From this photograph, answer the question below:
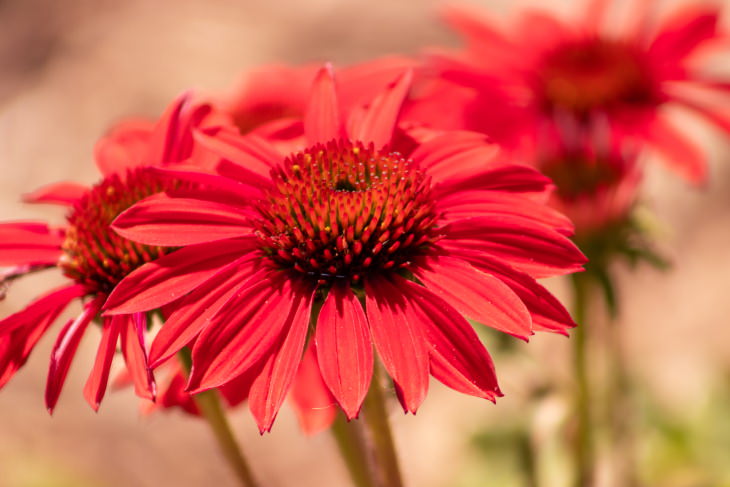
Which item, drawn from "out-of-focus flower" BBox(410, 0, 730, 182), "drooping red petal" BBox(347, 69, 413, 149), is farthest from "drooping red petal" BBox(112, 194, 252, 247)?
"out-of-focus flower" BBox(410, 0, 730, 182)

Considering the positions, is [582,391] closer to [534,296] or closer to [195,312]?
[534,296]

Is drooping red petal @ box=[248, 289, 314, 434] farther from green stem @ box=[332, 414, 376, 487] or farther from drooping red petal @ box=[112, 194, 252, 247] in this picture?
green stem @ box=[332, 414, 376, 487]

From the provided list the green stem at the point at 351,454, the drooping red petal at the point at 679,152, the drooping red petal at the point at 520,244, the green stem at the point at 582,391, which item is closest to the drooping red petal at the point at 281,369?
the drooping red petal at the point at 520,244

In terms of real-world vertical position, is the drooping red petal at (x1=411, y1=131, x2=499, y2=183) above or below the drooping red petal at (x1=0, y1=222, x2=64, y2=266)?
above

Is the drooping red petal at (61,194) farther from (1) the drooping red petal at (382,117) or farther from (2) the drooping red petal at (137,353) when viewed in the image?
(1) the drooping red petal at (382,117)

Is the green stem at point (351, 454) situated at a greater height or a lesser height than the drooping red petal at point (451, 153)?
lesser

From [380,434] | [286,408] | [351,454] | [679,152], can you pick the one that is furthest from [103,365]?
[286,408]

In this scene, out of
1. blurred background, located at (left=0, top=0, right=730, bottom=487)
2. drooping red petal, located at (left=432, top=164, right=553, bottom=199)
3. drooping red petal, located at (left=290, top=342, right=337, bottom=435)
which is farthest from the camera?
blurred background, located at (left=0, top=0, right=730, bottom=487)
